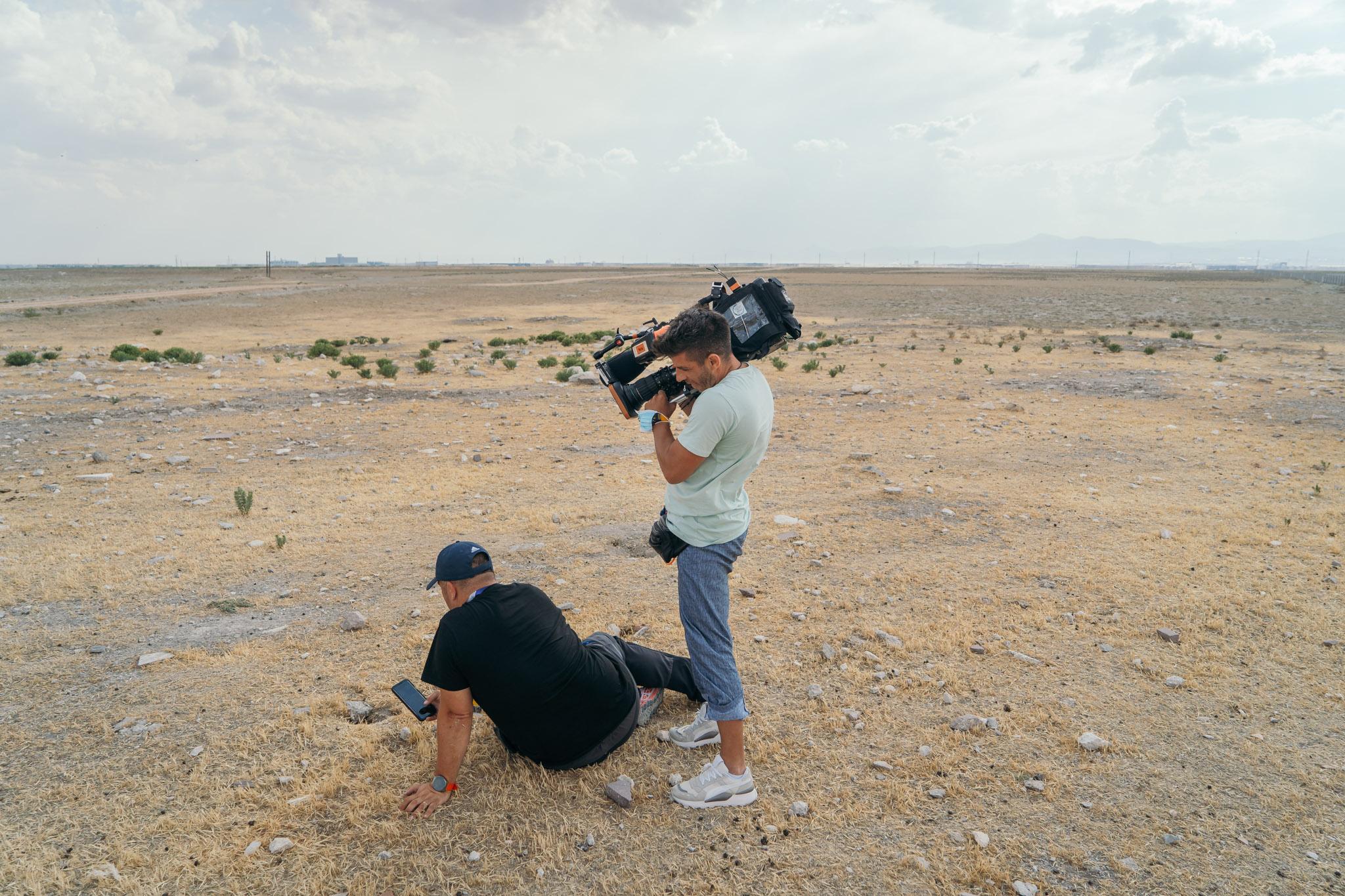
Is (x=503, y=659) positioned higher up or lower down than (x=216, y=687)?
higher up

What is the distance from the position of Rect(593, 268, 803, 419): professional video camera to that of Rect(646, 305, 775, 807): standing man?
0.20 ft

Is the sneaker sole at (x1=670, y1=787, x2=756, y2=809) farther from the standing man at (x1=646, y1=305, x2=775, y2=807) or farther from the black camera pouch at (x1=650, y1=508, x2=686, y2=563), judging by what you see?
the black camera pouch at (x1=650, y1=508, x2=686, y2=563)

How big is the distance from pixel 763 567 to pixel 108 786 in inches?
171

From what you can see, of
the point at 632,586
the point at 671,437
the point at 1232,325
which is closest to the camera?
the point at 671,437

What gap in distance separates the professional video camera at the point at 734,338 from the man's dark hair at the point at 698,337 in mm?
139

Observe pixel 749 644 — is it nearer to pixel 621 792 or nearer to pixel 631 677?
pixel 631 677

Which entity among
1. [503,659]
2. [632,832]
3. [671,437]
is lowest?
[632,832]

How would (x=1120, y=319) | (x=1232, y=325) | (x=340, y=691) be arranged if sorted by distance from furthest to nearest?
(x=1120, y=319)
(x=1232, y=325)
(x=340, y=691)

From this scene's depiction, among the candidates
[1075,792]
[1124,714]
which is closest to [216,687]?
[1075,792]

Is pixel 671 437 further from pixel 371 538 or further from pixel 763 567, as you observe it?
pixel 371 538

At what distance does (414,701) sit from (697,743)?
1434 mm

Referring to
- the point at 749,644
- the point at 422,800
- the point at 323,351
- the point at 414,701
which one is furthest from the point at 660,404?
the point at 323,351

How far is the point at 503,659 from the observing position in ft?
10.9

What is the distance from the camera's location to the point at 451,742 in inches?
134
